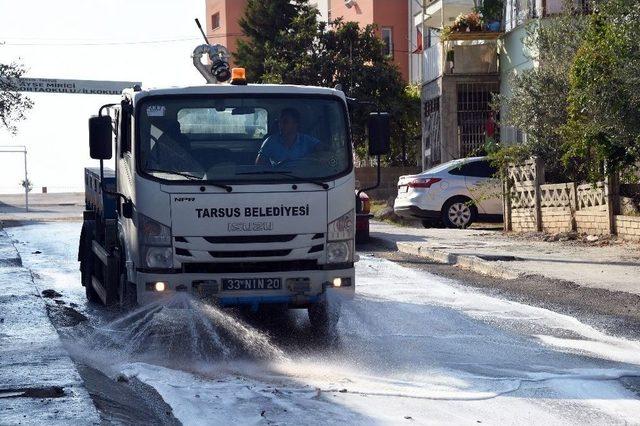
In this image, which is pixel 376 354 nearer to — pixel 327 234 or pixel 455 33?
pixel 327 234

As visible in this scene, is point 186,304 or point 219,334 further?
point 219,334

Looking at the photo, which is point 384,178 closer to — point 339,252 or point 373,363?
point 339,252

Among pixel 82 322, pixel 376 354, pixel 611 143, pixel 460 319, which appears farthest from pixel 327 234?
pixel 611 143

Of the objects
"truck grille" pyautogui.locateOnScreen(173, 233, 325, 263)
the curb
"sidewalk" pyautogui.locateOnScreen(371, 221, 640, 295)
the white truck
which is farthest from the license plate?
the curb

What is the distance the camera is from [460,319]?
12.4m

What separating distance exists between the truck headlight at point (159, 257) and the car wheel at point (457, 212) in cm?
1710

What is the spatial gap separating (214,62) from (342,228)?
462 centimetres

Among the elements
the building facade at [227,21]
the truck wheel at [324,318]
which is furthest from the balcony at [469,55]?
the building facade at [227,21]

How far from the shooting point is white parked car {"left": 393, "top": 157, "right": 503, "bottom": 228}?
2705 cm

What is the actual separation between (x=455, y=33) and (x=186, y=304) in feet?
85.7

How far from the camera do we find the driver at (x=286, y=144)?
1091 cm

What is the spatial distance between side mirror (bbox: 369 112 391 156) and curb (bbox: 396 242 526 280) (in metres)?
5.58

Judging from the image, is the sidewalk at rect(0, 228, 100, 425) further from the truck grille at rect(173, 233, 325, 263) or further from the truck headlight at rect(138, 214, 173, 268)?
the truck grille at rect(173, 233, 325, 263)

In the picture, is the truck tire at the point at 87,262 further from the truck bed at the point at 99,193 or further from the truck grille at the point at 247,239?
the truck grille at the point at 247,239
